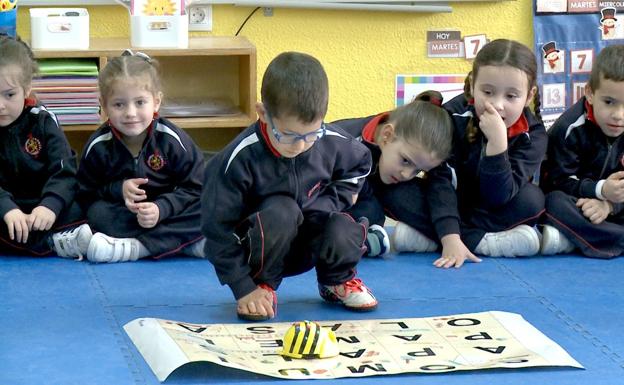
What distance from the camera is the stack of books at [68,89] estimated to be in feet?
10.7

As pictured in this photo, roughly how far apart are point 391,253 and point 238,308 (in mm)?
733

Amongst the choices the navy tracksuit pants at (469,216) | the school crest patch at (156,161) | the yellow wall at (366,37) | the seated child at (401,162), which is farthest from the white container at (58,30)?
the navy tracksuit pants at (469,216)

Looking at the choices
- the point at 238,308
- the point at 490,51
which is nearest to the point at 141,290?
the point at 238,308

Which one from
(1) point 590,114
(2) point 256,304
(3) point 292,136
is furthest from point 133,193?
(1) point 590,114

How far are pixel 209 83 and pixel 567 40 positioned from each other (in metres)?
1.33

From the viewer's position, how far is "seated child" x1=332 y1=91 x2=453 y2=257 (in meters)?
2.71

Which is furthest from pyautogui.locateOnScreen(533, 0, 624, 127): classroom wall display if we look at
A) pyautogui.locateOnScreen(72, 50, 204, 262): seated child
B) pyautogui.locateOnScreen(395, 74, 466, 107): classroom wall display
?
pyautogui.locateOnScreen(72, 50, 204, 262): seated child

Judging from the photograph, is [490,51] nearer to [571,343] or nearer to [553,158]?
[553,158]

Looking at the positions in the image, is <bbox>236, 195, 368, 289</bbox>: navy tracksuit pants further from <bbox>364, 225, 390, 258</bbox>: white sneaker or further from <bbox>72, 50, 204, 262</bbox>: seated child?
<bbox>72, 50, 204, 262</bbox>: seated child

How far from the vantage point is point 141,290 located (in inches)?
98.6

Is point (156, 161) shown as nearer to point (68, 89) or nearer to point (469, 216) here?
point (68, 89)

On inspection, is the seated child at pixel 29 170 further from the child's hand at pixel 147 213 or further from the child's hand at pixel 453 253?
the child's hand at pixel 453 253

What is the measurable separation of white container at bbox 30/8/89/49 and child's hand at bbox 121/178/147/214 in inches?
29.2

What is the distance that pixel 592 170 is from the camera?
2.96m
